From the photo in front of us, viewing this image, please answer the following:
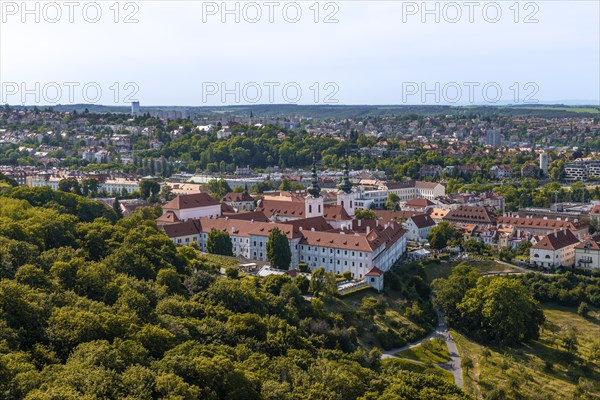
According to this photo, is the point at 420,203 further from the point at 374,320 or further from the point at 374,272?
the point at 374,320

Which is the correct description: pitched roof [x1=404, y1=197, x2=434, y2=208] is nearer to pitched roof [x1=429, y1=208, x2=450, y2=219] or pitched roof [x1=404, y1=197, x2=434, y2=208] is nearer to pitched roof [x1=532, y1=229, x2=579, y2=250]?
pitched roof [x1=429, y1=208, x2=450, y2=219]

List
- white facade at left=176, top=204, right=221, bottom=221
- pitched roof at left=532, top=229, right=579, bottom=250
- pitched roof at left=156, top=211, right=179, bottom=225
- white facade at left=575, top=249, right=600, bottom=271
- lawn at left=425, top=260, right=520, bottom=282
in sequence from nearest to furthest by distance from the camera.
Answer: lawn at left=425, top=260, right=520, bottom=282
pitched roof at left=532, top=229, right=579, bottom=250
white facade at left=575, top=249, right=600, bottom=271
pitched roof at left=156, top=211, right=179, bottom=225
white facade at left=176, top=204, right=221, bottom=221

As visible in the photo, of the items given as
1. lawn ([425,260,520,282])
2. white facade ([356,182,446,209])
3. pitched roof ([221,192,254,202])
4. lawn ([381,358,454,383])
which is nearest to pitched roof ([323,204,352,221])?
lawn ([425,260,520,282])

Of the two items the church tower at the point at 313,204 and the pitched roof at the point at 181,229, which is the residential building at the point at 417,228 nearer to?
the church tower at the point at 313,204

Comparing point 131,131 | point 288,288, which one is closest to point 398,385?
point 288,288

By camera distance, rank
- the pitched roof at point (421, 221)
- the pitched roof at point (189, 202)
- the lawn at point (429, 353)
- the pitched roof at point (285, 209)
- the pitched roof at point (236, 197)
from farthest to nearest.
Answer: the pitched roof at point (236, 197) < the pitched roof at point (421, 221) < the pitched roof at point (189, 202) < the pitched roof at point (285, 209) < the lawn at point (429, 353)

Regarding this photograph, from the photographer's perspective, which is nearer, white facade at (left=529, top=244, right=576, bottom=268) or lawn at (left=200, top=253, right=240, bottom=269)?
lawn at (left=200, top=253, right=240, bottom=269)

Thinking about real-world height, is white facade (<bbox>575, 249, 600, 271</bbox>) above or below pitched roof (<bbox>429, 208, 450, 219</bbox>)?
below

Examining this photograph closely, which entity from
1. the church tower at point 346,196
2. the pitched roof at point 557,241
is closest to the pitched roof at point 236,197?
the church tower at point 346,196
